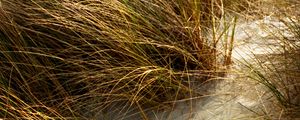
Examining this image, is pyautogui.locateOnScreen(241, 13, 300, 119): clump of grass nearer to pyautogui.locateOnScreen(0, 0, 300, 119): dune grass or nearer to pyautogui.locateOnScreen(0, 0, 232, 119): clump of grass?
pyautogui.locateOnScreen(0, 0, 300, 119): dune grass

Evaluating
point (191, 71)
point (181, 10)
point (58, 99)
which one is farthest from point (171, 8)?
point (58, 99)

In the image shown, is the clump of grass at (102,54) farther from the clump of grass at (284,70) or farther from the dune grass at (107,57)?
the clump of grass at (284,70)

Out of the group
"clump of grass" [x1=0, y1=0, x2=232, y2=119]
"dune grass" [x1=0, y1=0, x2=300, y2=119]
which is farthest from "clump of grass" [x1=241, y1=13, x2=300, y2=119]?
"clump of grass" [x1=0, y1=0, x2=232, y2=119]

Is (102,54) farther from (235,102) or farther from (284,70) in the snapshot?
(284,70)

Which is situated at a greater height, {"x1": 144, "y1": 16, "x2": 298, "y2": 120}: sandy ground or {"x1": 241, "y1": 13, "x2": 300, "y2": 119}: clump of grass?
{"x1": 241, "y1": 13, "x2": 300, "y2": 119}: clump of grass

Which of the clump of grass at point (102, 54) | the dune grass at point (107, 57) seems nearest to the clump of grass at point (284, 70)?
the dune grass at point (107, 57)

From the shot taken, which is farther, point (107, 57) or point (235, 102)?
point (107, 57)

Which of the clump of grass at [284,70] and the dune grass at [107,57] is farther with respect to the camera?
the dune grass at [107,57]

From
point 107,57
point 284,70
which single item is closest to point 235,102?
point 284,70

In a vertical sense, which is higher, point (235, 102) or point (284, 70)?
point (284, 70)
